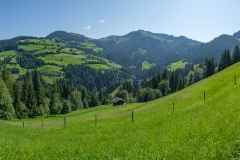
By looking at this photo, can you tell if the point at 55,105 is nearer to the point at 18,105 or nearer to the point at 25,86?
the point at 25,86

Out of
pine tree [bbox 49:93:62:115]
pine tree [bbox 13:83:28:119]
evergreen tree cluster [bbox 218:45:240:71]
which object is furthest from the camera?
evergreen tree cluster [bbox 218:45:240:71]

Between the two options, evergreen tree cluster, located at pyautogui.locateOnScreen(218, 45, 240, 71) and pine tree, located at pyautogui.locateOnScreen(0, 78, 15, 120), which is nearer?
pine tree, located at pyautogui.locateOnScreen(0, 78, 15, 120)

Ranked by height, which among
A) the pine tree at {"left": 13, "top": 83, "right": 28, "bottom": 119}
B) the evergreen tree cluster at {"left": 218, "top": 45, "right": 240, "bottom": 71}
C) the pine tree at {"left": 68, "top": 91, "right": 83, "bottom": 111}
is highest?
the evergreen tree cluster at {"left": 218, "top": 45, "right": 240, "bottom": 71}

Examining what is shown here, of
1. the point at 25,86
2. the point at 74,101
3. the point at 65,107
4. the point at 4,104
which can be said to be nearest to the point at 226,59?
the point at 74,101

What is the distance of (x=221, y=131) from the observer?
10750 mm

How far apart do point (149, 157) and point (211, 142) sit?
305 cm

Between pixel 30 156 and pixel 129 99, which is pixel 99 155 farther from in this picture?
pixel 129 99

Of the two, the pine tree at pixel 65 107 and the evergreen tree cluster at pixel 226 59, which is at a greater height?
the evergreen tree cluster at pixel 226 59

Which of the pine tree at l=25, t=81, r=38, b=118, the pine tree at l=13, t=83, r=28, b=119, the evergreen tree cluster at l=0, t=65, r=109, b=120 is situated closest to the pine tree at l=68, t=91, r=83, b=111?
the evergreen tree cluster at l=0, t=65, r=109, b=120

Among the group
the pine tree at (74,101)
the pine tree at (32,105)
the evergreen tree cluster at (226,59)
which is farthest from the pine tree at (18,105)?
the evergreen tree cluster at (226,59)

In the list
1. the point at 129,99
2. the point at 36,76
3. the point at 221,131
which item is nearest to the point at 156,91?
the point at 129,99

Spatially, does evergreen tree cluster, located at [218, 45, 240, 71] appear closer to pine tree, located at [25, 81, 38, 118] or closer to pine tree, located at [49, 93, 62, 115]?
pine tree, located at [49, 93, 62, 115]

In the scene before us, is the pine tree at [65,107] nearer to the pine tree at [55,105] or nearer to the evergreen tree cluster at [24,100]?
the evergreen tree cluster at [24,100]

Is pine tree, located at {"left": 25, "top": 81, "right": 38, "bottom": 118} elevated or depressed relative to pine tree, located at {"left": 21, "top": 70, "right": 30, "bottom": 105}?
depressed
